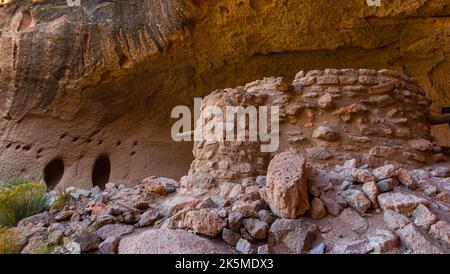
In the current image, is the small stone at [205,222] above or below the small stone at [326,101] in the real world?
below

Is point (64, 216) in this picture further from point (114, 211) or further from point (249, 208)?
point (249, 208)

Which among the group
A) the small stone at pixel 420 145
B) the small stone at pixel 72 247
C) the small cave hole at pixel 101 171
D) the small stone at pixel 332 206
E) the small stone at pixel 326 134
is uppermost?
the small stone at pixel 326 134

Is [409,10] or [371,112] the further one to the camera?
[409,10]

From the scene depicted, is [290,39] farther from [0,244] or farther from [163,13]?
[0,244]

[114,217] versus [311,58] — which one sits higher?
[311,58]

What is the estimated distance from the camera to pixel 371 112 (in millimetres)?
2990

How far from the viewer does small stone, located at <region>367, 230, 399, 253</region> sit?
1411mm

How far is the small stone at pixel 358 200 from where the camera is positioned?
1.73 meters

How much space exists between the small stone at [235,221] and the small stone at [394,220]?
2.51 feet

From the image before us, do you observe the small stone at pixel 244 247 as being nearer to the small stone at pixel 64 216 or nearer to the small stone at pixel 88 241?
the small stone at pixel 88 241

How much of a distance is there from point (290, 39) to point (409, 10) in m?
1.91

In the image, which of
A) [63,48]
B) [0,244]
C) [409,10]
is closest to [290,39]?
[409,10]

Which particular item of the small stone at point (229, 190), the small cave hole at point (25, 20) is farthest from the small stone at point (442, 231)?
the small cave hole at point (25, 20)

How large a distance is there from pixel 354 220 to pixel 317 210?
0.20 m
